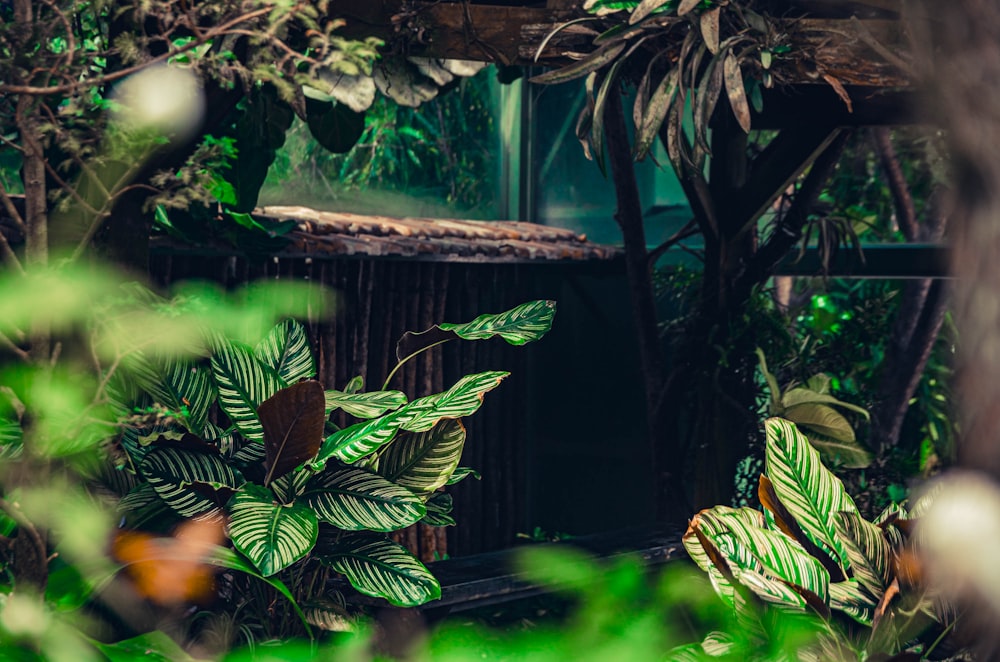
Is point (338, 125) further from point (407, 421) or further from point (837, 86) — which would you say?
point (837, 86)

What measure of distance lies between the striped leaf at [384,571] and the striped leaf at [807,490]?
0.98 meters

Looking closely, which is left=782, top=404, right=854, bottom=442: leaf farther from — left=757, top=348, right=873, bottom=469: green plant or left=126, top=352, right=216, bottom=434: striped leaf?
left=126, top=352, right=216, bottom=434: striped leaf

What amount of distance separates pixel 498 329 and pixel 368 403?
0.47m

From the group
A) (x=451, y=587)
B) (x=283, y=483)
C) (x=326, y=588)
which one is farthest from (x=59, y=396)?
(x=451, y=587)

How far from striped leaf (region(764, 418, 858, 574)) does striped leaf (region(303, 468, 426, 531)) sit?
3.23 ft

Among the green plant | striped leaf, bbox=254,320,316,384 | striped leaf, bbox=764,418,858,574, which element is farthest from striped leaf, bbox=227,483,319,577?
the green plant

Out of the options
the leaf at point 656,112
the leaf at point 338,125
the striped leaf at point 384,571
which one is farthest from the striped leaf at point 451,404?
the leaf at point 338,125

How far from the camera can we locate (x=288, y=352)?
3414 millimetres

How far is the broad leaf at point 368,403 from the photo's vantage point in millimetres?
3064

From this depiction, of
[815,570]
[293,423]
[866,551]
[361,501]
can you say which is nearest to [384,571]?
[361,501]

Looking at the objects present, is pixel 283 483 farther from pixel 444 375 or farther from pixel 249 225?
pixel 444 375

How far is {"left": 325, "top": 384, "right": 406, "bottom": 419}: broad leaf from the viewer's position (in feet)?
10.1

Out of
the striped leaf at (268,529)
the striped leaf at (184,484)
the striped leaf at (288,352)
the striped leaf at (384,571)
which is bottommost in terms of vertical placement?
the striped leaf at (384,571)

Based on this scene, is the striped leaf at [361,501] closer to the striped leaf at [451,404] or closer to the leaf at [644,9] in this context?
the striped leaf at [451,404]
